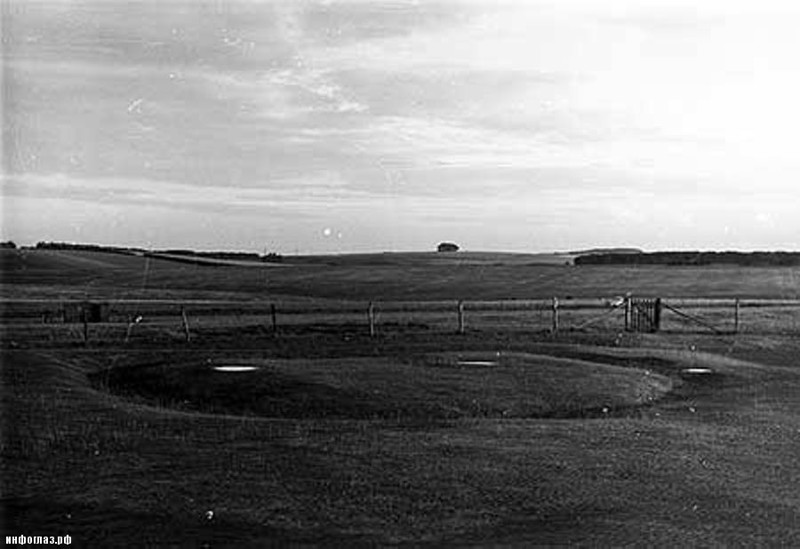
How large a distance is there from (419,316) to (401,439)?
3802cm

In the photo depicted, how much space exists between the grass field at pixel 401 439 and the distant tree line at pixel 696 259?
101 meters

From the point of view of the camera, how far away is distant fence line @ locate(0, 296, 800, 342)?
48.4m

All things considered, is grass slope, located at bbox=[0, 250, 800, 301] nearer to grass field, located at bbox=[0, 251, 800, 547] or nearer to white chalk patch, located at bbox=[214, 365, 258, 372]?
grass field, located at bbox=[0, 251, 800, 547]

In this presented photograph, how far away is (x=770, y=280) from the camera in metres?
96.6

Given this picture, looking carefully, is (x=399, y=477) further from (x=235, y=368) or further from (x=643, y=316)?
(x=643, y=316)

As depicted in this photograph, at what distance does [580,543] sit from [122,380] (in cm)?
1911

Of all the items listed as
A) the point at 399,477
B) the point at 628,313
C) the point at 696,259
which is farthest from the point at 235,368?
the point at 696,259

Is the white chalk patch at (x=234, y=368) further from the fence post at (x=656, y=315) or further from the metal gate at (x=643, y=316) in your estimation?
the fence post at (x=656, y=315)

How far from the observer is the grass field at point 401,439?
492 inches

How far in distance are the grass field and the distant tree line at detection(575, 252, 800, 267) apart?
10148 centimetres

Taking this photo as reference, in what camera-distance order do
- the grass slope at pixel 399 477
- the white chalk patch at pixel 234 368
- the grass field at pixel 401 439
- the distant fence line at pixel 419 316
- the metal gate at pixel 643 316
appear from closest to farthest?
the grass slope at pixel 399 477, the grass field at pixel 401 439, the white chalk patch at pixel 234 368, the distant fence line at pixel 419 316, the metal gate at pixel 643 316

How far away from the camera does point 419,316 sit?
185 feet

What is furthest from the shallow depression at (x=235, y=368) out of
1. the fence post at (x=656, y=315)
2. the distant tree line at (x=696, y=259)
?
the distant tree line at (x=696, y=259)

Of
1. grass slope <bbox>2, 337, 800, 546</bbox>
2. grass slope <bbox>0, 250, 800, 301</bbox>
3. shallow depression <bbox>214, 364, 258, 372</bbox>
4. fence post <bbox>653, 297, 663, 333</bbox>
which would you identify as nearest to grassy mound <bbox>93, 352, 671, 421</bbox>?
shallow depression <bbox>214, 364, 258, 372</bbox>
